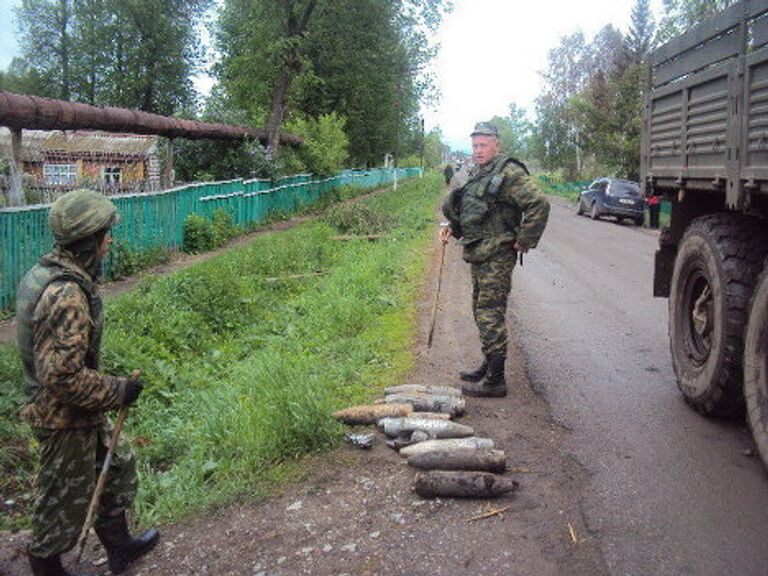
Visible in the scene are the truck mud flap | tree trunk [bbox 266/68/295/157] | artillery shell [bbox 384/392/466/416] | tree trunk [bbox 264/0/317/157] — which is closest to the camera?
artillery shell [bbox 384/392/466/416]

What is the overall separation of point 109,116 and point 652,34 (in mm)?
30281

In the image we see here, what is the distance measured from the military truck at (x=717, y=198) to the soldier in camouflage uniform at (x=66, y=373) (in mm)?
3380

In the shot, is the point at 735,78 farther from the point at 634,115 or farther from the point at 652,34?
the point at 652,34

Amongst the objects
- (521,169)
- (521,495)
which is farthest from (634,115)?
(521,495)

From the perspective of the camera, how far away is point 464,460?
4.13 metres

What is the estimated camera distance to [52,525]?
10.6 ft

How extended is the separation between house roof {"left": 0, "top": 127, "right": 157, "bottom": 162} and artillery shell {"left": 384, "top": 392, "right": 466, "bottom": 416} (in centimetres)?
2133

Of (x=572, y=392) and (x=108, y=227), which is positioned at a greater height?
(x=108, y=227)

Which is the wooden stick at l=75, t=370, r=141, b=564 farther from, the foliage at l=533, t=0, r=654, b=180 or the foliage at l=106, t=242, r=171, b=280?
the foliage at l=533, t=0, r=654, b=180

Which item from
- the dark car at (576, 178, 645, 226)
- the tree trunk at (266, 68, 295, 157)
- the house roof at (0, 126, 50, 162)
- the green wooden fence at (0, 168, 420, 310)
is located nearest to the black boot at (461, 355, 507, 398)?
the green wooden fence at (0, 168, 420, 310)

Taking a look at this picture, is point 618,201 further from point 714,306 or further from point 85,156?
point 714,306

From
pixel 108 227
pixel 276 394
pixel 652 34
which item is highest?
pixel 652 34

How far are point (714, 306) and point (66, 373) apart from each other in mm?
Answer: 3931

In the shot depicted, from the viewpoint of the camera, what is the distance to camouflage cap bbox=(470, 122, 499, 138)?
5629 millimetres
